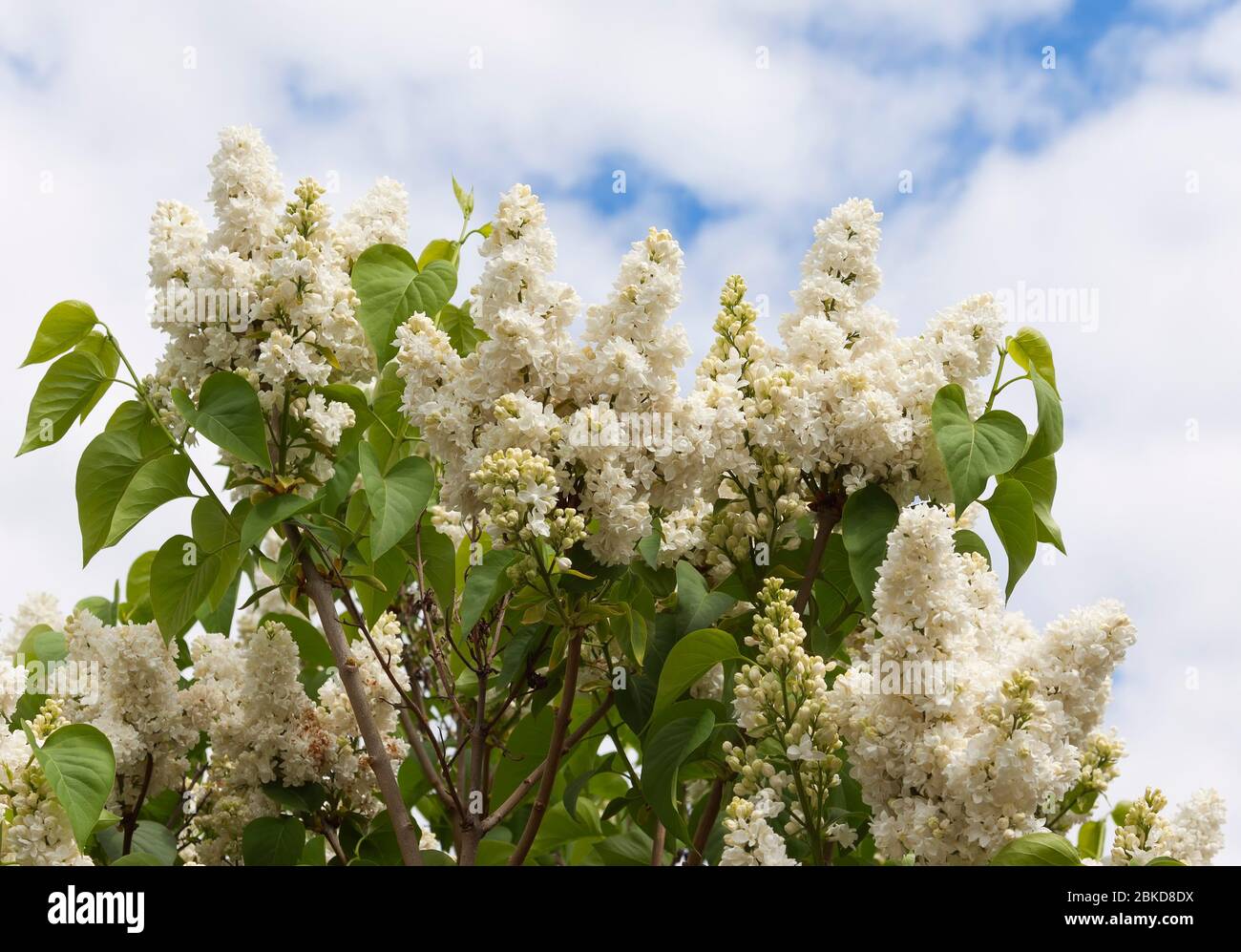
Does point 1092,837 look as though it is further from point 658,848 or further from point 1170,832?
point 658,848

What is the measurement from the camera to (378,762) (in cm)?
260

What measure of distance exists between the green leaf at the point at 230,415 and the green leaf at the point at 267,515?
0.08 metres

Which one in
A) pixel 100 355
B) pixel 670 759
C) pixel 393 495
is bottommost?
pixel 670 759

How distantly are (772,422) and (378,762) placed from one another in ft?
3.49

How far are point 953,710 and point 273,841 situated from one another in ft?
5.02

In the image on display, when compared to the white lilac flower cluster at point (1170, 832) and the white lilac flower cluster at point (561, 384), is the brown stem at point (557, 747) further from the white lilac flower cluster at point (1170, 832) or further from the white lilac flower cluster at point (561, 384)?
the white lilac flower cluster at point (1170, 832)

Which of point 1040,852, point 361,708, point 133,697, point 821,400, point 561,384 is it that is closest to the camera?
point 1040,852

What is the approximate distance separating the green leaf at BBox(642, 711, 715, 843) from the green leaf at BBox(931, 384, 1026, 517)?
60 centimetres

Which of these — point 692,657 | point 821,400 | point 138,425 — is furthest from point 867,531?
point 138,425

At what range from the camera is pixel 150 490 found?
8.34 ft

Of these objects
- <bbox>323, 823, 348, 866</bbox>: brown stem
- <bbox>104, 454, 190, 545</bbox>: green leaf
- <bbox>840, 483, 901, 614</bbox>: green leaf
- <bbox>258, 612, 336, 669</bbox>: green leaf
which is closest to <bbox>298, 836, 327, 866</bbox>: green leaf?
<bbox>323, 823, 348, 866</bbox>: brown stem

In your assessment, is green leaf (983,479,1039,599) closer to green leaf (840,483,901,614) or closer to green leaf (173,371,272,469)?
green leaf (840,483,901,614)
